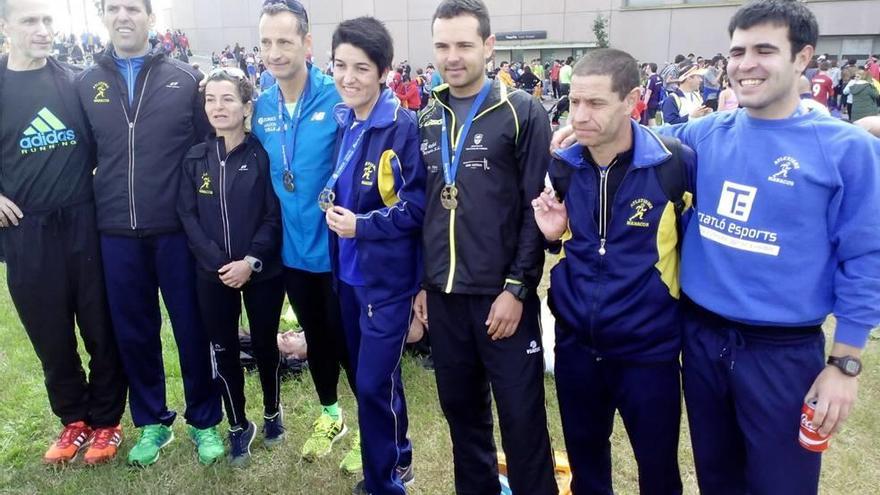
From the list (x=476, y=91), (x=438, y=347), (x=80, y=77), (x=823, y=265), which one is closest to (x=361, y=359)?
(x=438, y=347)

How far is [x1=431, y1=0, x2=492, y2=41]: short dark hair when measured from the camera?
286 centimetres

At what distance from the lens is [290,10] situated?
342 centimetres

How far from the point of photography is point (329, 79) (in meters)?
3.59

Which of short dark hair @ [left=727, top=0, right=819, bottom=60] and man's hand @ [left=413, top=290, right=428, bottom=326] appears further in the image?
man's hand @ [left=413, top=290, right=428, bottom=326]

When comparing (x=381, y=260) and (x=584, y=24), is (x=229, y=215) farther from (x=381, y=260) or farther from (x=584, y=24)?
(x=584, y=24)

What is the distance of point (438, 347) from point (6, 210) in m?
2.58

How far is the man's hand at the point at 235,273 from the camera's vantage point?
3.44m

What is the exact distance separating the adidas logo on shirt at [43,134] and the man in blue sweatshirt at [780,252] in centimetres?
343

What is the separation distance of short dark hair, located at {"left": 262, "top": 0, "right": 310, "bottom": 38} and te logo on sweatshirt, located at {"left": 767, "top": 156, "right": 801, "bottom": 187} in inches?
96.2

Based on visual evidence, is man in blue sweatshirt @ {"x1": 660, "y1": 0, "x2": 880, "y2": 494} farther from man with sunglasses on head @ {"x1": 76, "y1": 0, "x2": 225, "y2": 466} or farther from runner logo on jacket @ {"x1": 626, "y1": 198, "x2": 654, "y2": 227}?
man with sunglasses on head @ {"x1": 76, "y1": 0, "x2": 225, "y2": 466}

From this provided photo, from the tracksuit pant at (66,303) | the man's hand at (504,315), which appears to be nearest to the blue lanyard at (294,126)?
the tracksuit pant at (66,303)

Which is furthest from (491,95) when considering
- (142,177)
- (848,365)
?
(142,177)

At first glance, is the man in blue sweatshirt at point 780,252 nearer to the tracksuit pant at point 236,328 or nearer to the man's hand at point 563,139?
the man's hand at point 563,139

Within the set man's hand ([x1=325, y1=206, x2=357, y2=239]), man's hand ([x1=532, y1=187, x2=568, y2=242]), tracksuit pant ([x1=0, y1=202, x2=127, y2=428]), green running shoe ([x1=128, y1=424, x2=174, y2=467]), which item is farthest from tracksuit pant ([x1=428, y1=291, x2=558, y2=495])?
tracksuit pant ([x1=0, y1=202, x2=127, y2=428])
